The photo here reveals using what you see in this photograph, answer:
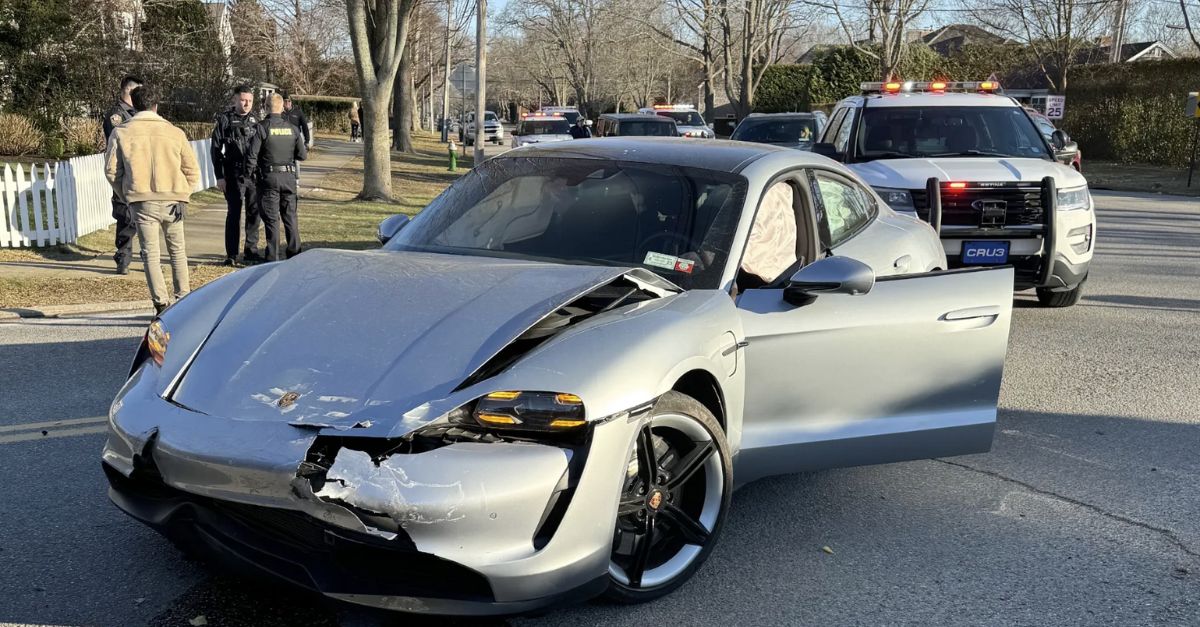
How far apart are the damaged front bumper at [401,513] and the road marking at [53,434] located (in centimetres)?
254

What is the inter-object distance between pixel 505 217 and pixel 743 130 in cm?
1714

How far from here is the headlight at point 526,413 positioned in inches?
123

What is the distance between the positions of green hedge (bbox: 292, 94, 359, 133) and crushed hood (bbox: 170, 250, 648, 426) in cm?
5738

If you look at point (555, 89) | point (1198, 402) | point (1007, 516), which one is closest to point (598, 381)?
point (1007, 516)

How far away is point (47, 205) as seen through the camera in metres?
12.4

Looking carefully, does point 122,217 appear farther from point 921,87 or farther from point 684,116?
point 684,116

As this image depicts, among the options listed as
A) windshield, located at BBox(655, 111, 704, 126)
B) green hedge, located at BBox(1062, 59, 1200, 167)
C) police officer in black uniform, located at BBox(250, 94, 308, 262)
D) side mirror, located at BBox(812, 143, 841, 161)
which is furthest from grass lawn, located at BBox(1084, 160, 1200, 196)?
police officer in black uniform, located at BBox(250, 94, 308, 262)

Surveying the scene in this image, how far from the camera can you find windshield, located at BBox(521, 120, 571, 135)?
2898cm

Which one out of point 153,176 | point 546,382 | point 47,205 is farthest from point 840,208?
point 47,205

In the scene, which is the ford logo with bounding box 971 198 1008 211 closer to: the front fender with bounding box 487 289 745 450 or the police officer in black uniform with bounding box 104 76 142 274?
the front fender with bounding box 487 289 745 450

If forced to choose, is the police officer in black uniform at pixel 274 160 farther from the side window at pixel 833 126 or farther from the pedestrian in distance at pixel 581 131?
the pedestrian in distance at pixel 581 131

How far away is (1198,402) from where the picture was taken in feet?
21.9

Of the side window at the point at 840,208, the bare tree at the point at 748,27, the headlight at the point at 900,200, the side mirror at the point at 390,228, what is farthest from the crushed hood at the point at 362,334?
the bare tree at the point at 748,27

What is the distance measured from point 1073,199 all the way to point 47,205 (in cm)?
1092
